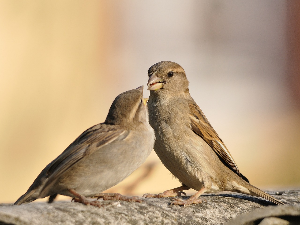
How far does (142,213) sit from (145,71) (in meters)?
5.56

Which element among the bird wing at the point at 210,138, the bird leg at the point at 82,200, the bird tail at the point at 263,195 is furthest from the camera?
the bird wing at the point at 210,138

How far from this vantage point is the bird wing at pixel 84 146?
2.46 m

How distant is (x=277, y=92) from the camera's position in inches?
347

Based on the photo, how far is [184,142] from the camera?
3533 mm

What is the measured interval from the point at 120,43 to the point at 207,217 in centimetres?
582

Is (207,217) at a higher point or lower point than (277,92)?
lower

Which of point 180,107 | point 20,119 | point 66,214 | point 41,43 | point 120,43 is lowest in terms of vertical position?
point 66,214

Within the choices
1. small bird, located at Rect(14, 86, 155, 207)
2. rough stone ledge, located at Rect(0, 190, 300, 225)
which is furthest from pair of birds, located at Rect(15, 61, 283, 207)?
rough stone ledge, located at Rect(0, 190, 300, 225)

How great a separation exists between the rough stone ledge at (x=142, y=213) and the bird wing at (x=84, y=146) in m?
0.24

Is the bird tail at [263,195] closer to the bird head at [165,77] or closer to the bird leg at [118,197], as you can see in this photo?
the bird leg at [118,197]

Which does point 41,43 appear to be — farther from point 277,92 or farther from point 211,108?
point 277,92

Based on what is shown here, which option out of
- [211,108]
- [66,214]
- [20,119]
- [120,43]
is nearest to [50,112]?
[20,119]

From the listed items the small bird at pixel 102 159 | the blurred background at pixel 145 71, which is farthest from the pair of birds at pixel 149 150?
the blurred background at pixel 145 71

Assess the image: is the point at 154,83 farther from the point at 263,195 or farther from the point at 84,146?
the point at 84,146
